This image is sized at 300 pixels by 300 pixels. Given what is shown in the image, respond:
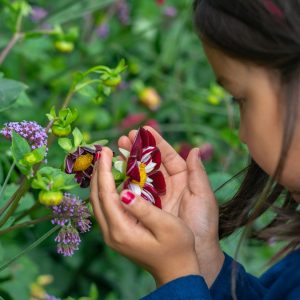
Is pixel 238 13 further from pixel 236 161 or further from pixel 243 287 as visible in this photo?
pixel 236 161

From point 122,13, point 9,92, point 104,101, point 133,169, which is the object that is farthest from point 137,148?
point 122,13

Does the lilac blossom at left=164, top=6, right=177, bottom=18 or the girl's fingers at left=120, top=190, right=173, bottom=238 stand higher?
the girl's fingers at left=120, top=190, right=173, bottom=238

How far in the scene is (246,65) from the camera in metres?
1.10

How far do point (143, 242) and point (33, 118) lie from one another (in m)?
0.97

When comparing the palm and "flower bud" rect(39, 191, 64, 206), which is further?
the palm

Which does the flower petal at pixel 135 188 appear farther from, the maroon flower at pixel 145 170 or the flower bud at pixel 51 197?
the flower bud at pixel 51 197

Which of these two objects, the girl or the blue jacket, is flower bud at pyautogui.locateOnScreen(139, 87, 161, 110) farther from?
the girl

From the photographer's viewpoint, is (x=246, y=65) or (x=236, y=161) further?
(x=236, y=161)

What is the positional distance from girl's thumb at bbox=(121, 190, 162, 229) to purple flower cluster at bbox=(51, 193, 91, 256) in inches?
2.2

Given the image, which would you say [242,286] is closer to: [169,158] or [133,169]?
[169,158]

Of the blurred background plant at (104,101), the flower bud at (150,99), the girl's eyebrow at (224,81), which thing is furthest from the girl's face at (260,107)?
the flower bud at (150,99)

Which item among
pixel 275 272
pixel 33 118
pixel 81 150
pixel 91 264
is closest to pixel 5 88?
pixel 81 150

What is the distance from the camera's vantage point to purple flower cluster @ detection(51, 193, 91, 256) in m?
1.04

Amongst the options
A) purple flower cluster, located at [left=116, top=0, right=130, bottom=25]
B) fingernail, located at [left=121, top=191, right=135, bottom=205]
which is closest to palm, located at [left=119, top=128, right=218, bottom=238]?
fingernail, located at [left=121, top=191, right=135, bottom=205]
